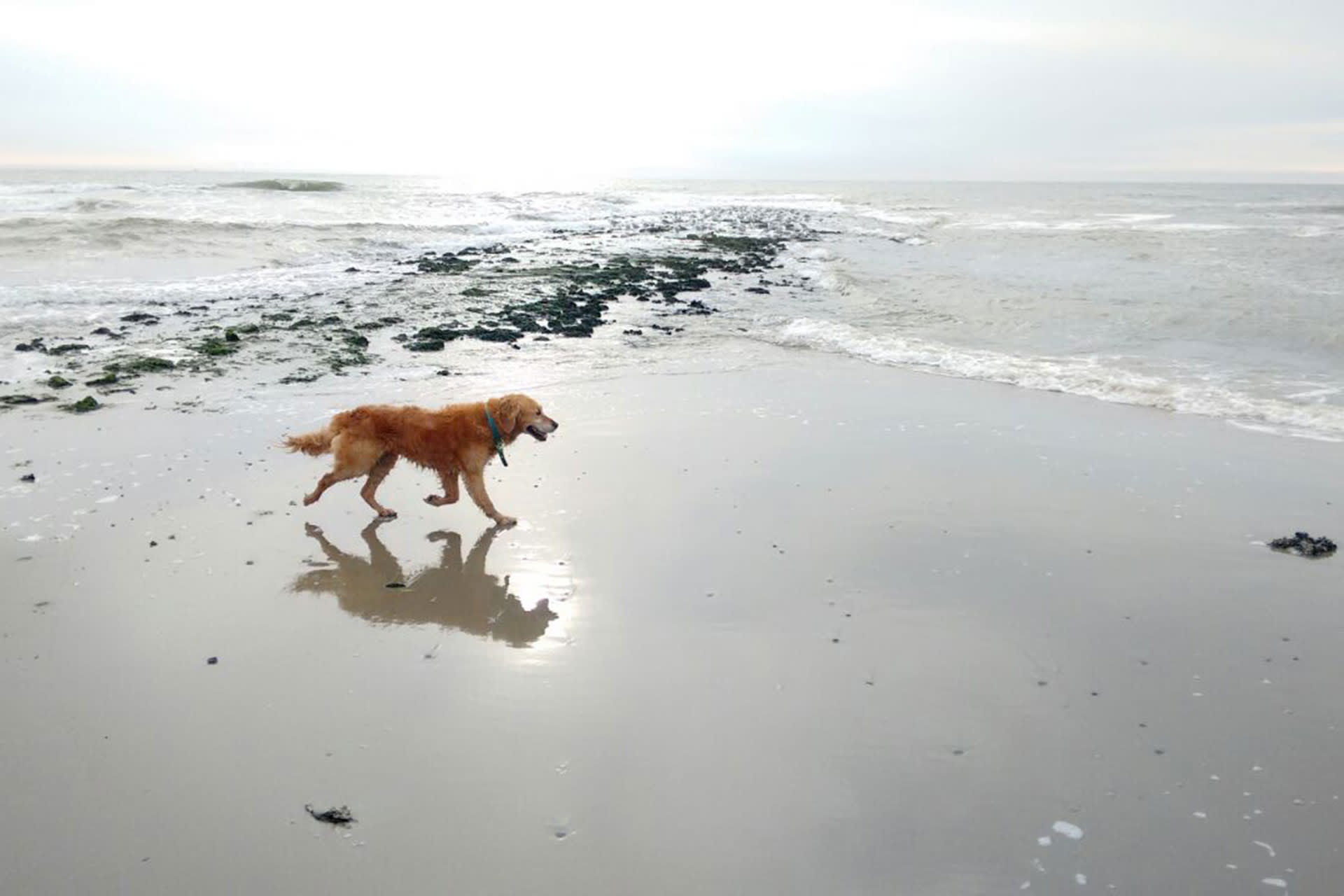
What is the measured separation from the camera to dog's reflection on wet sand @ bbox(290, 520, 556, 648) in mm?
4477

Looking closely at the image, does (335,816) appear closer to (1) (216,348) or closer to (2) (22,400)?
(2) (22,400)

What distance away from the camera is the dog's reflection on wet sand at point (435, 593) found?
176 inches

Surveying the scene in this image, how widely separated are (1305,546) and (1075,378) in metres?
4.85

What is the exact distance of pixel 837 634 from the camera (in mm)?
4301

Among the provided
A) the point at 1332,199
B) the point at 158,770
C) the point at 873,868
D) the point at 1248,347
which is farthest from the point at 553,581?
the point at 1332,199

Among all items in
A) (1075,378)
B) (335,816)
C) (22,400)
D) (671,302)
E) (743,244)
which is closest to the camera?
(335,816)

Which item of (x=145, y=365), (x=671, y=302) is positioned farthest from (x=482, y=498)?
(x=671, y=302)

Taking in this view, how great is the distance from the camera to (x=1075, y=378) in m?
9.82

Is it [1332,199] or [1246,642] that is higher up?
[1332,199]

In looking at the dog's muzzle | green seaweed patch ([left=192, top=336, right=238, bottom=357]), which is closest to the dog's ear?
the dog's muzzle

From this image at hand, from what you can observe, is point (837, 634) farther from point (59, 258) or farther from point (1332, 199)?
point (1332, 199)

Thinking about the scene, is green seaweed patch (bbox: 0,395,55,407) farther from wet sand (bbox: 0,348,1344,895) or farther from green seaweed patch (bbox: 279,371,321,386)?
green seaweed patch (bbox: 279,371,321,386)

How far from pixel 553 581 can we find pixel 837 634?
170cm

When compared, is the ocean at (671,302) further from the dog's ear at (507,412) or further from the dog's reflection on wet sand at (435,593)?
the dog's reflection on wet sand at (435,593)
